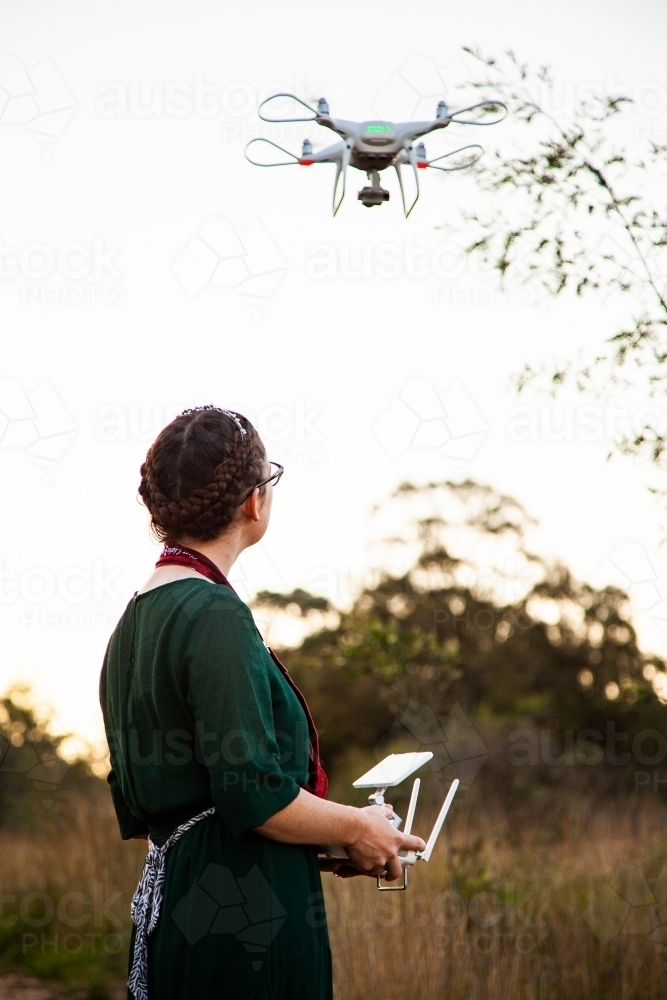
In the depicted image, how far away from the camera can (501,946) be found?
12.6 ft

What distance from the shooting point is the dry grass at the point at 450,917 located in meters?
3.59

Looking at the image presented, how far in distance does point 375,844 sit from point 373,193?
1785mm

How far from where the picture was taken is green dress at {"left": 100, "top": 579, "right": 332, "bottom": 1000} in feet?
4.96

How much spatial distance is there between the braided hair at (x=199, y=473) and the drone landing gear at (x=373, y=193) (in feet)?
4.01

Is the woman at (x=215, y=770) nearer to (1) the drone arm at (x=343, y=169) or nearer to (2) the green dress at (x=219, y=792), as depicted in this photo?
(2) the green dress at (x=219, y=792)

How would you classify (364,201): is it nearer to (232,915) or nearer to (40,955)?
(232,915)

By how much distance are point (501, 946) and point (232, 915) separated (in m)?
2.64

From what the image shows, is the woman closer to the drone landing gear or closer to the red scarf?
the red scarf

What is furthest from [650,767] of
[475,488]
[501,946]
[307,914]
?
[307,914]

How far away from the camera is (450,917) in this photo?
4.01 m
